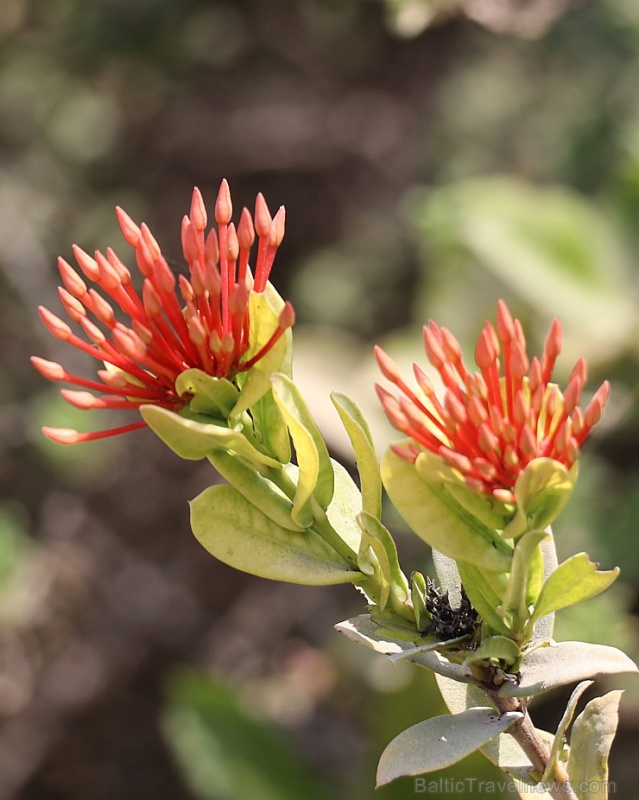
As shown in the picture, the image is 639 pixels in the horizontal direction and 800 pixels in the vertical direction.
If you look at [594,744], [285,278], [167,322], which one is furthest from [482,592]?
[285,278]

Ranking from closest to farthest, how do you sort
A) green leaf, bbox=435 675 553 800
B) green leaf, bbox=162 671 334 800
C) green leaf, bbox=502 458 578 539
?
green leaf, bbox=502 458 578 539 → green leaf, bbox=435 675 553 800 → green leaf, bbox=162 671 334 800

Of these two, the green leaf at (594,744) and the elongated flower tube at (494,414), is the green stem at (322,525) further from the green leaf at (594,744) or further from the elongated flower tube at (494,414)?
the green leaf at (594,744)

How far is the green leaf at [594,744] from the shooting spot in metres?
0.70

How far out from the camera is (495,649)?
640 mm

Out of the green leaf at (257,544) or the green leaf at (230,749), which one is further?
the green leaf at (230,749)

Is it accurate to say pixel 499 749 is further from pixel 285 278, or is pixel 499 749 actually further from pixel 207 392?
pixel 285 278

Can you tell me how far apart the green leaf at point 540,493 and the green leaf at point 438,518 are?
0.02 metres

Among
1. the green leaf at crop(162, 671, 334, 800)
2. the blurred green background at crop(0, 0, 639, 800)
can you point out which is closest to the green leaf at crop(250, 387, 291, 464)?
the blurred green background at crop(0, 0, 639, 800)

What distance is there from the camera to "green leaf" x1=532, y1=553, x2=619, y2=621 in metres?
0.63

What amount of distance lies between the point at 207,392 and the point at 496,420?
0.62 ft

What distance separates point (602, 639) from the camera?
130cm

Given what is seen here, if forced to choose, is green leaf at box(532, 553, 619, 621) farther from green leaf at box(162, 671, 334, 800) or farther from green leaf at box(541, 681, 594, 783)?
green leaf at box(162, 671, 334, 800)

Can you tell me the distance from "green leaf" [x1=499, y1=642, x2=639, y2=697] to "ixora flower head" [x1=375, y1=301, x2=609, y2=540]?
12 cm

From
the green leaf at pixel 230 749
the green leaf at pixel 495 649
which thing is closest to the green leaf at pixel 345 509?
the green leaf at pixel 495 649
